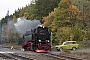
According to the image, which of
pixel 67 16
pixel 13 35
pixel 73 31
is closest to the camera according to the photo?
pixel 73 31

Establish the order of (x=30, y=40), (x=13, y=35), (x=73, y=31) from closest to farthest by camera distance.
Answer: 1. (x=30, y=40)
2. (x=73, y=31)
3. (x=13, y=35)

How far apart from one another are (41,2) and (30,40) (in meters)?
48.2

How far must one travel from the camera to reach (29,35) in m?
38.0

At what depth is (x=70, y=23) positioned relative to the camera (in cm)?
5838

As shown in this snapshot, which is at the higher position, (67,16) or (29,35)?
(67,16)

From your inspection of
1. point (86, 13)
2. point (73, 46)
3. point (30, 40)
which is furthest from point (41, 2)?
point (30, 40)

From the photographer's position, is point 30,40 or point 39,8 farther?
point 39,8

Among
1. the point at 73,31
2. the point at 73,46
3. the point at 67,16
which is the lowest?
the point at 73,46

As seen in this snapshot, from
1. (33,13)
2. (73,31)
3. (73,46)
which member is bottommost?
(73,46)

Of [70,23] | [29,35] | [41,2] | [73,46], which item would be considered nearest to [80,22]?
[70,23]

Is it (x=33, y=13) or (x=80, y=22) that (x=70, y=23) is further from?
(x=33, y=13)

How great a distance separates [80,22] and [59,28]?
16.2 feet

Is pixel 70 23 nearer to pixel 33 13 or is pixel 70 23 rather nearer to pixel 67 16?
pixel 67 16

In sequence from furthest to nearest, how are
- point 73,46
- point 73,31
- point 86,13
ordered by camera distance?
1. point 86,13
2. point 73,31
3. point 73,46
